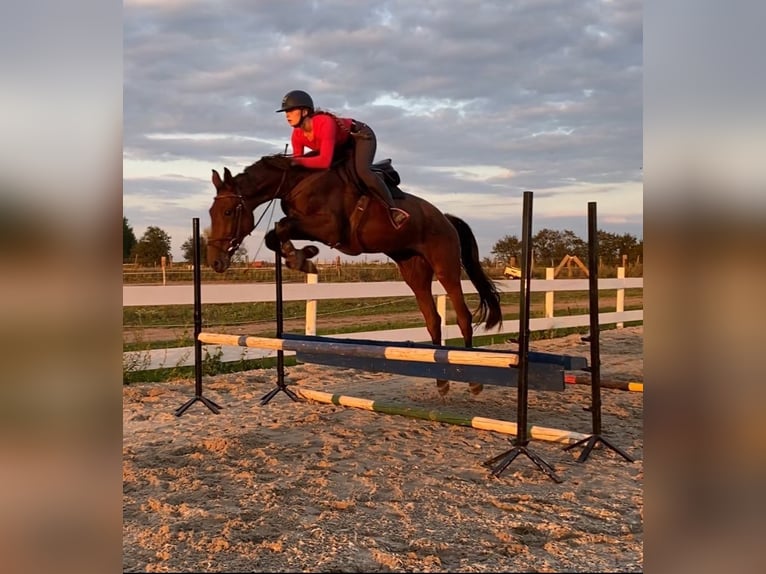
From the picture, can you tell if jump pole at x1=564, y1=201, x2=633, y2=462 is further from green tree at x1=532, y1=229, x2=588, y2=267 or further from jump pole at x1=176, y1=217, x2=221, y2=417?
green tree at x1=532, y1=229, x2=588, y2=267

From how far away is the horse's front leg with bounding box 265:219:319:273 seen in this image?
3.97 metres

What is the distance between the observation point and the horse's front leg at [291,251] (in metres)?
3.97

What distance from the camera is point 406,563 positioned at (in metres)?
1.92

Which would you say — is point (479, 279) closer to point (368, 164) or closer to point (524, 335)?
point (368, 164)

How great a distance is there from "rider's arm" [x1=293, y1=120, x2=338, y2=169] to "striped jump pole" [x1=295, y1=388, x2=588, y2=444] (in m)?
1.65

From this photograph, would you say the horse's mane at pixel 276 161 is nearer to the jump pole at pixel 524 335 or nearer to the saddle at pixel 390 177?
the saddle at pixel 390 177

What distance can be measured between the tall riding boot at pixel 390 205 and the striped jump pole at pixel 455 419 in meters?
1.26

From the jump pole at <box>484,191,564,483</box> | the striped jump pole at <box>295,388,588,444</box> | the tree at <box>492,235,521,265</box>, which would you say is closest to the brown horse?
the striped jump pole at <box>295,388,588,444</box>

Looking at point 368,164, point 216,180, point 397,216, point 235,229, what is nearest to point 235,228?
point 235,229

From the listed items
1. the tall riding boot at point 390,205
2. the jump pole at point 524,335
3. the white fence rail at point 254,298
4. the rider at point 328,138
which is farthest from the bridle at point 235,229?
the jump pole at point 524,335
